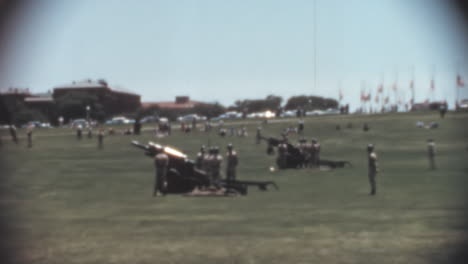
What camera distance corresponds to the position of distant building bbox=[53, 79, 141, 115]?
120250 millimetres

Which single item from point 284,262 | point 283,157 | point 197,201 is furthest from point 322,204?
A: point 283,157

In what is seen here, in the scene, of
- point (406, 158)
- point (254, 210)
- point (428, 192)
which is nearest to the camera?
point (254, 210)

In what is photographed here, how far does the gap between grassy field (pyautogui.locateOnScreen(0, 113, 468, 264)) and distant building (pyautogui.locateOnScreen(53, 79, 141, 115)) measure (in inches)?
3452

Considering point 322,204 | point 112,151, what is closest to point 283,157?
point 322,204

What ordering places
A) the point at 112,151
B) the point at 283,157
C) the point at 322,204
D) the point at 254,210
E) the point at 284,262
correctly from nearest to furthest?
the point at 284,262 < the point at 254,210 < the point at 322,204 < the point at 283,157 < the point at 112,151

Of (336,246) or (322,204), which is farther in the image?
(322,204)

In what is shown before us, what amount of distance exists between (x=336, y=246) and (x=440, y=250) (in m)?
2.02

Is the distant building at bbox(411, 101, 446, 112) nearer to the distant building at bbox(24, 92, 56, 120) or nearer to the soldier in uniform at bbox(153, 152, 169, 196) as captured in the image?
the distant building at bbox(24, 92, 56, 120)

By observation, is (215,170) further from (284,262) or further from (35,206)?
(284,262)

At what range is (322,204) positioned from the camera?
1816 centimetres

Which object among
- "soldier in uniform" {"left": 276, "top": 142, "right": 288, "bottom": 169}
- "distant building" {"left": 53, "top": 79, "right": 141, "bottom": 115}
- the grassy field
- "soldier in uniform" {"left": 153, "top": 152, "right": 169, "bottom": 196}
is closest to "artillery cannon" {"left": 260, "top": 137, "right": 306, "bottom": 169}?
"soldier in uniform" {"left": 276, "top": 142, "right": 288, "bottom": 169}

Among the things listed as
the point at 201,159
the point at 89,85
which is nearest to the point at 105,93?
the point at 89,85

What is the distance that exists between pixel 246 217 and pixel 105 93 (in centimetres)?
10831

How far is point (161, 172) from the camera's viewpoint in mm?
19797
